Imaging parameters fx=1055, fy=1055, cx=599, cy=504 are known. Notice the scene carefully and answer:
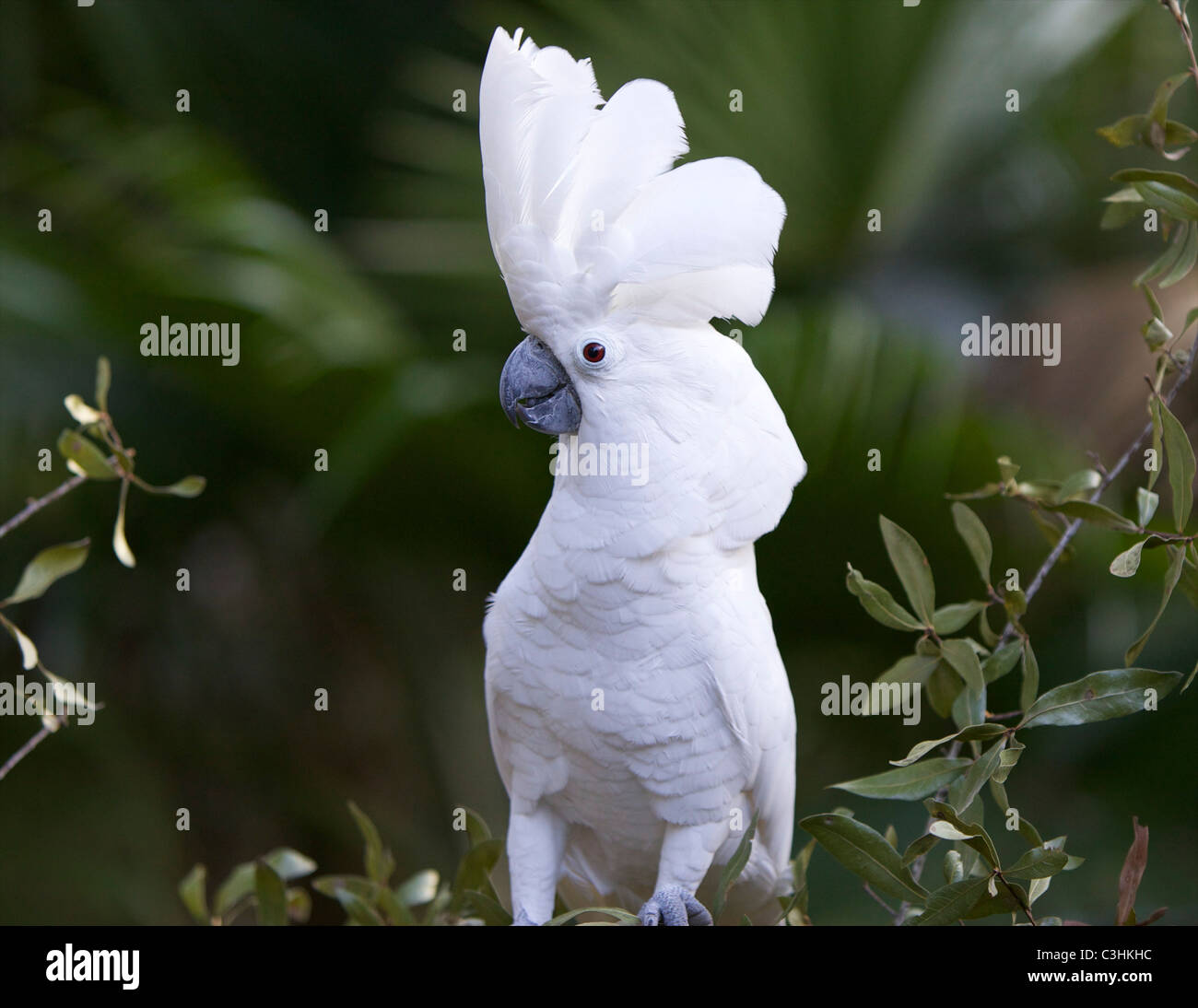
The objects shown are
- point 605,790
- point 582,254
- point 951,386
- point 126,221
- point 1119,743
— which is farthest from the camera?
point 126,221

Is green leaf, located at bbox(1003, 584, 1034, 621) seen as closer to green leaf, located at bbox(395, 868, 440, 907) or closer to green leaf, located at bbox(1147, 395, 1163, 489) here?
green leaf, located at bbox(1147, 395, 1163, 489)

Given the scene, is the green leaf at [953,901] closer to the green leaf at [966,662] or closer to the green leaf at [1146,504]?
the green leaf at [966,662]

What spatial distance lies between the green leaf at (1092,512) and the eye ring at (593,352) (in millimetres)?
526

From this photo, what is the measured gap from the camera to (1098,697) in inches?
42.9

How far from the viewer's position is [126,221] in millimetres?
2463

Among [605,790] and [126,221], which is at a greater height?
[126,221]

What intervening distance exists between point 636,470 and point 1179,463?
59cm

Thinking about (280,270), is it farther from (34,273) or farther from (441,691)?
(441,691)

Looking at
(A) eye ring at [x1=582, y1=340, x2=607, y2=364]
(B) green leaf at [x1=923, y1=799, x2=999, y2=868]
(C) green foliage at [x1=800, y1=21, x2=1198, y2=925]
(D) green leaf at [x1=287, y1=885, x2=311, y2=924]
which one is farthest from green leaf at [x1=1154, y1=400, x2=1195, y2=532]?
(D) green leaf at [x1=287, y1=885, x2=311, y2=924]

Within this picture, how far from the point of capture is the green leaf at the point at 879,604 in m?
1.19

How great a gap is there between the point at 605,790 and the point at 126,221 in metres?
1.85
